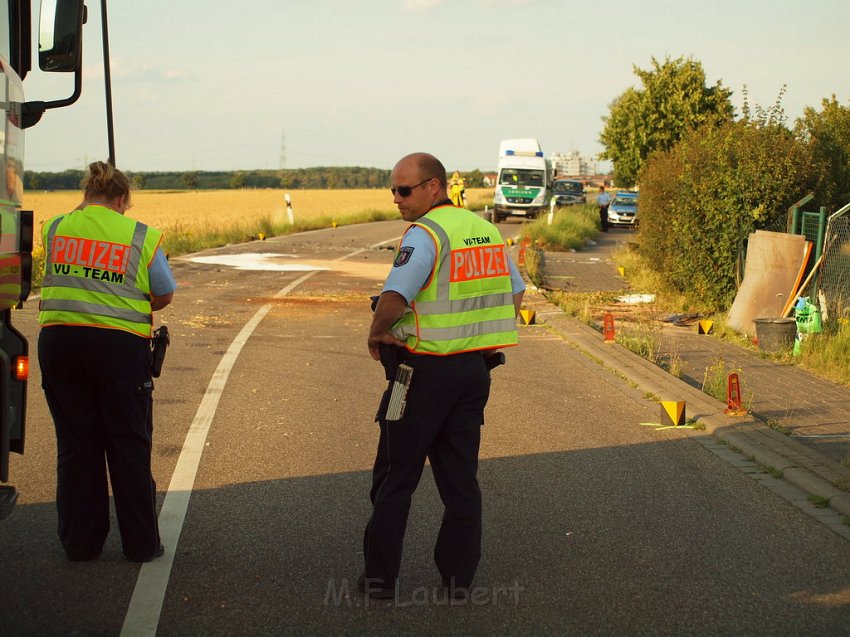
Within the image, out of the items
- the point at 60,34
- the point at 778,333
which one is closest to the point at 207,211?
the point at 778,333

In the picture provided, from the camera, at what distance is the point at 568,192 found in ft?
166

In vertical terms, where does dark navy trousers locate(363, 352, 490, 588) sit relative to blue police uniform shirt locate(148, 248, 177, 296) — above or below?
below

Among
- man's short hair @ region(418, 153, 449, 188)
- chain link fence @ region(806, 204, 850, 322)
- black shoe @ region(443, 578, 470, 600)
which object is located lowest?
black shoe @ region(443, 578, 470, 600)


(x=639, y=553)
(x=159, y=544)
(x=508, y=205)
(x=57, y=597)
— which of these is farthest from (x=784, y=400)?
(x=508, y=205)

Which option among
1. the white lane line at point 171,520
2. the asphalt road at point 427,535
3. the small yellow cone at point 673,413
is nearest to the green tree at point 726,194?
the asphalt road at point 427,535

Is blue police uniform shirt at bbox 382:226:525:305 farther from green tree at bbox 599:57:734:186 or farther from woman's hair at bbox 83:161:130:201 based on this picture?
green tree at bbox 599:57:734:186

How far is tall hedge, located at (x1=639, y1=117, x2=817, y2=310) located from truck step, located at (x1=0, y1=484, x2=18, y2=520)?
11.6 m

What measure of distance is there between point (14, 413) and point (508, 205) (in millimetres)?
39670

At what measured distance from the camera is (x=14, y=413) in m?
4.32

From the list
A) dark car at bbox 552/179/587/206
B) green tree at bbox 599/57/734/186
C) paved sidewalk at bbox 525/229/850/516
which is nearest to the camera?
paved sidewalk at bbox 525/229/850/516

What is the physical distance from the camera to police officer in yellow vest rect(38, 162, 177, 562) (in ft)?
16.0

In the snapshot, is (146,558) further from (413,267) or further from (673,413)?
(673,413)

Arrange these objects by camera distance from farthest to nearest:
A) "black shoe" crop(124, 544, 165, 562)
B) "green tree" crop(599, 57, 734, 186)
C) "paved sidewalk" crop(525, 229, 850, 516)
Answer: "green tree" crop(599, 57, 734, 186), "paved sidewalk" crop(525, 229, 850, 516), "black shoe" crop(124, 544, 165, 562)

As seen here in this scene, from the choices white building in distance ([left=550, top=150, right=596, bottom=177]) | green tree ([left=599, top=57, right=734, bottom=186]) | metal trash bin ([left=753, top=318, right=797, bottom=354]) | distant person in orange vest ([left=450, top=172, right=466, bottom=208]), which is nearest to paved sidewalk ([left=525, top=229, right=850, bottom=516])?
metal trash bin ([left=753, top=318, right=797, bottom=354])
